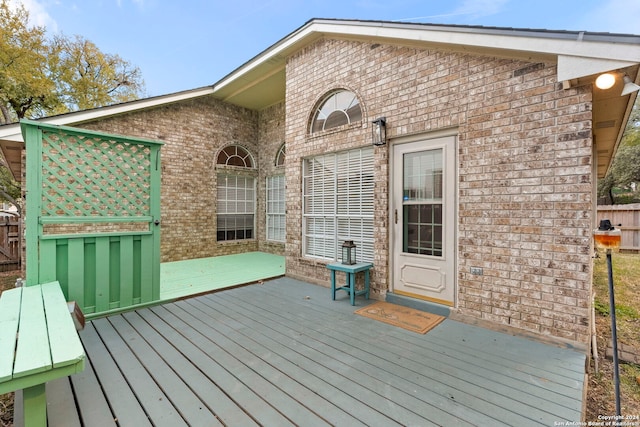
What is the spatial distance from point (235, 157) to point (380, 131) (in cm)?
573

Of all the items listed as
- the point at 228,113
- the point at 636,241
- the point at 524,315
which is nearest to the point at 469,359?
the point at 524,315

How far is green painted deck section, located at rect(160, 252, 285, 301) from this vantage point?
4715 millimetres

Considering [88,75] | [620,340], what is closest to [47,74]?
[88,75]

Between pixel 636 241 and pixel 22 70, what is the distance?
21513 millimetres

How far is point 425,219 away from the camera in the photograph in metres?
3.72

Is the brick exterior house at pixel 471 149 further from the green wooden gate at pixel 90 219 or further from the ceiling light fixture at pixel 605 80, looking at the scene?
the green wooden gate at pixel 90 219

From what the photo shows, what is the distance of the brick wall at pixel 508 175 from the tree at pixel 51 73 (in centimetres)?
1201

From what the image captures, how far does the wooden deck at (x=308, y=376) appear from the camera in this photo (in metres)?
1.79

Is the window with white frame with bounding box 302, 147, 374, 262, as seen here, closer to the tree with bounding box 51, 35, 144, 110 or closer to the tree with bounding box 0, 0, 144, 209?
the tree with bounding box 0, 0, 144, 209

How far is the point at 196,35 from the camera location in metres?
14.0

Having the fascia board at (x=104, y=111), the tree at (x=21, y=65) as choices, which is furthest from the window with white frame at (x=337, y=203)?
the tree at (x=21, y=65)

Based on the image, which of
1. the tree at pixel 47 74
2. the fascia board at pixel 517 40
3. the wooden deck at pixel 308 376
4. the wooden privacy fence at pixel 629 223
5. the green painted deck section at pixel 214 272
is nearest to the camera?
the wooden deck at pixel 308 376

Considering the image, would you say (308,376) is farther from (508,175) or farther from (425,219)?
(508,175)

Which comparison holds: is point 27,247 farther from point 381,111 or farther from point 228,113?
point 228,113
